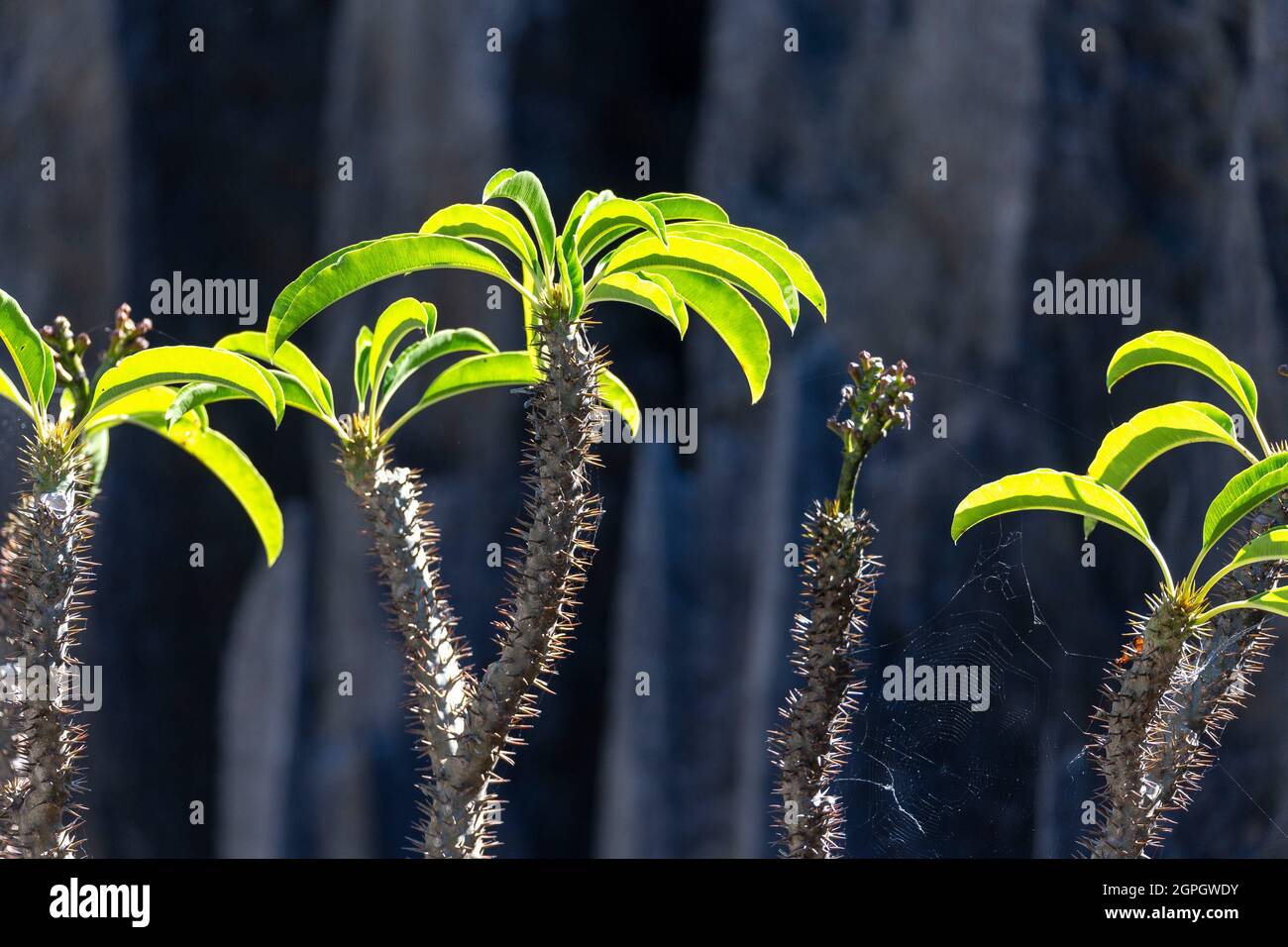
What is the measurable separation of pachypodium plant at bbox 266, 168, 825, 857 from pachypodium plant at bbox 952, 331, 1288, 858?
22.1 inches

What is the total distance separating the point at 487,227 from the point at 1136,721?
1.36m

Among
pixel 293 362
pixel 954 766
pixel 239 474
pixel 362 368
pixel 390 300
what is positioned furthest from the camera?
pixel 390 300

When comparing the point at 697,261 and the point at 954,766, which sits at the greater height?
the point at 697,261

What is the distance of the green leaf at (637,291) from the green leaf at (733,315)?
4 centimetres

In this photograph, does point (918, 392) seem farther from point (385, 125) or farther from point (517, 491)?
point (385, 125)

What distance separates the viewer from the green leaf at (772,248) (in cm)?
207

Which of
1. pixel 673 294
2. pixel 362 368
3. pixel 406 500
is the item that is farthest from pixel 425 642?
pixel 673 294

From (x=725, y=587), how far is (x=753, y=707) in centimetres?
64

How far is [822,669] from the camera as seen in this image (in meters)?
2.02

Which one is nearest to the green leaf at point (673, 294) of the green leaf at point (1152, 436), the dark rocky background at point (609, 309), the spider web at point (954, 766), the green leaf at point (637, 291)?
the green leaf at point (637, 291)

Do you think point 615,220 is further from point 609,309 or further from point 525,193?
point 609,309

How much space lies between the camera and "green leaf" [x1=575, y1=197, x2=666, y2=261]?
1854 millimetres
